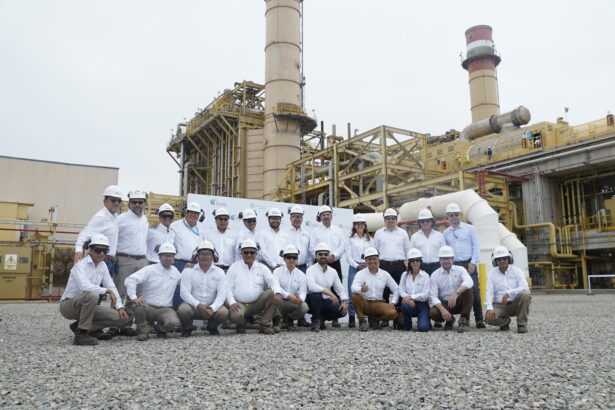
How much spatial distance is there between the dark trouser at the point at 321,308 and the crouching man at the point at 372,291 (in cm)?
32

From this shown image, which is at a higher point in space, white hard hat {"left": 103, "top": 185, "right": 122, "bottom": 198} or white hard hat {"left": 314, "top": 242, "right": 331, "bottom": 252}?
white hard hat {"left": 103, "top": 185, "right": 122, "bottom": 198}

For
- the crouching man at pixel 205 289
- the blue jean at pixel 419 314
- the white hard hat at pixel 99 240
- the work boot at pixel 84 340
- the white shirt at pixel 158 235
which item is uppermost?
the white shirt at pixel 158 235

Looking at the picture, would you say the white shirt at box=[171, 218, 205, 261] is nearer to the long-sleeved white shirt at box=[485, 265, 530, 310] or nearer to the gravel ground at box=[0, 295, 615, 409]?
the gravel ground at box=[0, 295, 615, 409]

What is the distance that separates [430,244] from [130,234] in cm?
431

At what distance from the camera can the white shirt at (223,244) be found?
7.40m

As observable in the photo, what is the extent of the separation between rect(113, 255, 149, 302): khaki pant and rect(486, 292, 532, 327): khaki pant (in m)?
4.74

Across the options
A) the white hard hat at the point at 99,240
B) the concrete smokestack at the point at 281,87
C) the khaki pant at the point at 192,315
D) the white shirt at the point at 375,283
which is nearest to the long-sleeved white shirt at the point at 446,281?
the white shirt at the point at 375,283

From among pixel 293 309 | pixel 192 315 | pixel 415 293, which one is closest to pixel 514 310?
pixel 415 293

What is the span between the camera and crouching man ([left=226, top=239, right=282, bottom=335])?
22.2ft

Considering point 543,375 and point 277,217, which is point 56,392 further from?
point 277,217

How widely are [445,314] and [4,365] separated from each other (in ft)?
16.7

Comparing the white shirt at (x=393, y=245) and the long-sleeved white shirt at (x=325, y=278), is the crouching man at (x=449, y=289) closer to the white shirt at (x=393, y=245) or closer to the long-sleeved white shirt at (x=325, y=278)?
the white shirt at (x=393, y=245)

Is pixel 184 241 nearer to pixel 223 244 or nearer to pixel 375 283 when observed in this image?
pixel 223 244

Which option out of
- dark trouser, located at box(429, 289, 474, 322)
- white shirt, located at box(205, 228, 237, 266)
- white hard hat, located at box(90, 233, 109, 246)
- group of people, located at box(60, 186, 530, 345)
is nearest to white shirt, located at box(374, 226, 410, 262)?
group of people, located at box(60, 186, 530, 345)
